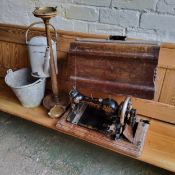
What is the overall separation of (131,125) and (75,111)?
13.2 inches

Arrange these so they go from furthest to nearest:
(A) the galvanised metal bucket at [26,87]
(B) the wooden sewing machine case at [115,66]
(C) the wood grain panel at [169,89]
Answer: (A) the galvanised metal bucket at [26,87], (C) the wood grain panel at [169,89], (B) the wooden sewing machine case at [115,66]

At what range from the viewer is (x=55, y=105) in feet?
4.28

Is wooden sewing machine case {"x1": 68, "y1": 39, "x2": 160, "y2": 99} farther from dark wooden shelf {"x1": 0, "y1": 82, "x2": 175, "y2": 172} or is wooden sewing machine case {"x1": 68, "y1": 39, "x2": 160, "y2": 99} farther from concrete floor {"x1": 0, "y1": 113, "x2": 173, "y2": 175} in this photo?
concrete floor {"x1": 0, "y1": 113, "x2": 173, "y2": 175}

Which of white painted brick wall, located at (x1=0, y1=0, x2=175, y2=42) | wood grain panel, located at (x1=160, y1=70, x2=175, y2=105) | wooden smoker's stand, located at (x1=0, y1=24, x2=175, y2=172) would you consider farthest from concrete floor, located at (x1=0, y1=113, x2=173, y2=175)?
white painted brick wall, located at (x1=0, y1=0, x2=175, y2=42)

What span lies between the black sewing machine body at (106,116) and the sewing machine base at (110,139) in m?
0.02

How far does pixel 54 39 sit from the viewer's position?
4.41 feet

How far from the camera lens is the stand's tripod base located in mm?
1251

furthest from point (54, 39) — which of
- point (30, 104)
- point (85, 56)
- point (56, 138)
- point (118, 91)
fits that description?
point (56, 138)

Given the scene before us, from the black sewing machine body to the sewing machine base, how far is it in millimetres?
19

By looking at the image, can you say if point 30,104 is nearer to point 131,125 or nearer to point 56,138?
point 56,138

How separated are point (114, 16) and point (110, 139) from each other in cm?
69

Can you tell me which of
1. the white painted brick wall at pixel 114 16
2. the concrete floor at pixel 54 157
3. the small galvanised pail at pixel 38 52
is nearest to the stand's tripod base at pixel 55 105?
the small galvanised pail at pixel 38 52

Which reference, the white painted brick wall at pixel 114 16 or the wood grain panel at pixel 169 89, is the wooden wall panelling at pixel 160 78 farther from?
the white painted brick wall at pixel 114 16

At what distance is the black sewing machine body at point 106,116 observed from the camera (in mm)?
1043
